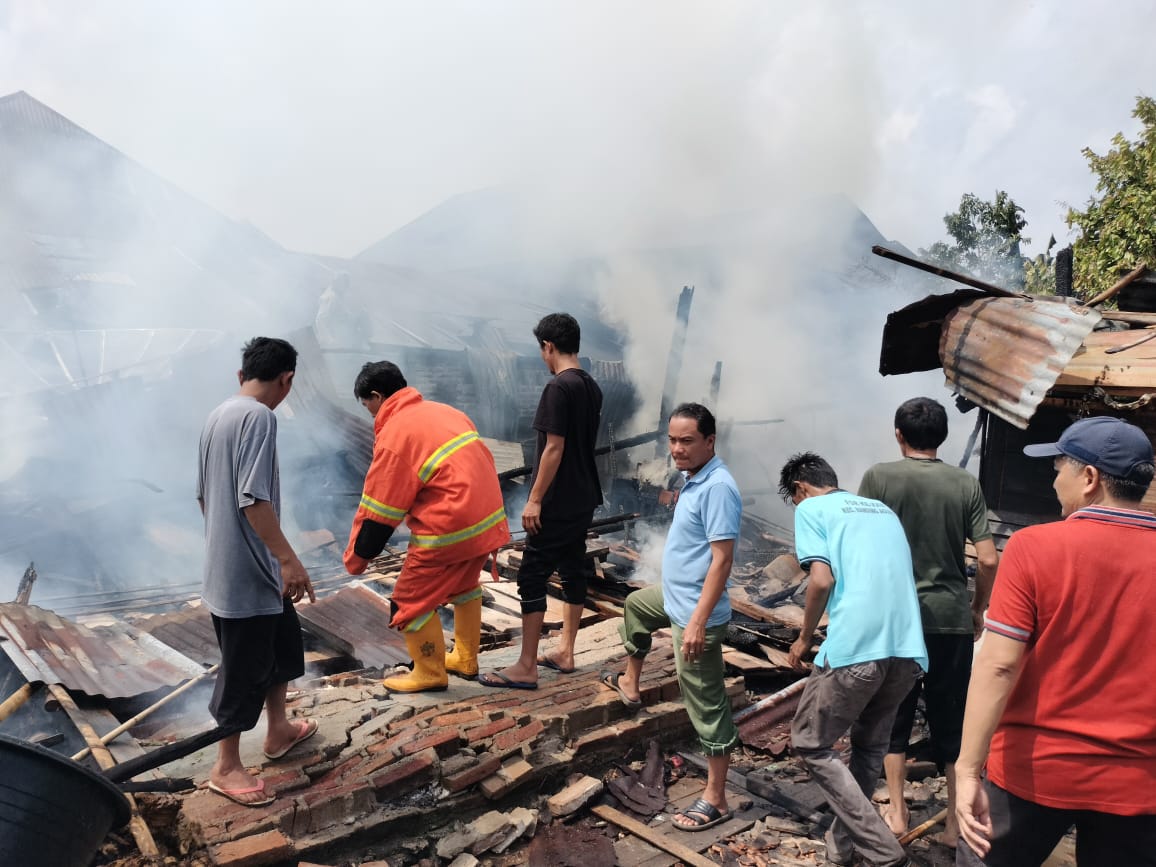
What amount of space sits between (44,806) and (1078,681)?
2926 millimetres

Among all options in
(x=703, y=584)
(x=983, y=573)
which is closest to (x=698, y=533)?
(x=703, y=584)

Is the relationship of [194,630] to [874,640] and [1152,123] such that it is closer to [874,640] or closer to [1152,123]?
[874,640]

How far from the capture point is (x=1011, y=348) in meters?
5.46

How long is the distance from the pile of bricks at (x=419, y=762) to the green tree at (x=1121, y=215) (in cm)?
1098

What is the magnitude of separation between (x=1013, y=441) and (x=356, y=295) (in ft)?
39.6

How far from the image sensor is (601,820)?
360 centimetres

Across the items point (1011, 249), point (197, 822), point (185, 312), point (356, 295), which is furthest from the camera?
point (1011, 249)

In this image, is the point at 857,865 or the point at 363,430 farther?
the point at 363,430

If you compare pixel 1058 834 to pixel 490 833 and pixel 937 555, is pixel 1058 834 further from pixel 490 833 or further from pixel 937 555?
pixel 490 833

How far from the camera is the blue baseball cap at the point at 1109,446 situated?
2.04 meters

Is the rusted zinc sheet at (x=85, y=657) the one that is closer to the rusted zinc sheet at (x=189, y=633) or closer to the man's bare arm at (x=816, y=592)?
the rusted zinc sheet at (x=189, y=633)

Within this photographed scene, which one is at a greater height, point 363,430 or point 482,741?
point 363,430

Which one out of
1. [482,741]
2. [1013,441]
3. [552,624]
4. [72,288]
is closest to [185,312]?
[72,288]

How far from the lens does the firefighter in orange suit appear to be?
148 inches
